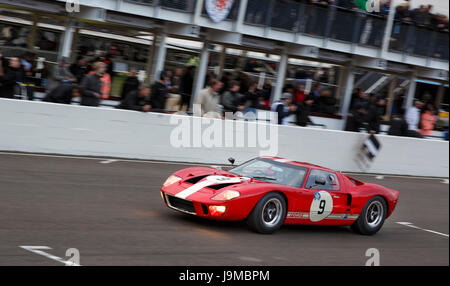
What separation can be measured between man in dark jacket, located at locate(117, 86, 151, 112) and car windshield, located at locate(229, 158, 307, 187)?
4.93 meters

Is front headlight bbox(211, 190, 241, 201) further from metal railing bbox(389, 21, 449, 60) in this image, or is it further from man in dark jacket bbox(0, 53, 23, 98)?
metal railing bbox(389, 21, 449, 60)

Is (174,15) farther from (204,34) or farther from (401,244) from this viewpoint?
→ (401,244)

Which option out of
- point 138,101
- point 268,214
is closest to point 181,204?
point 268,214

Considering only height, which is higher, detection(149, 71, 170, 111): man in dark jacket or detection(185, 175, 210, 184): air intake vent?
detection(149, 71, 170, 111): man in dark jacket

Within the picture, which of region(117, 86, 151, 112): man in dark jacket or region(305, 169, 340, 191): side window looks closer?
region(305, 169, 340, 191): side window

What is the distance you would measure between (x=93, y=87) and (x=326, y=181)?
5962 mm

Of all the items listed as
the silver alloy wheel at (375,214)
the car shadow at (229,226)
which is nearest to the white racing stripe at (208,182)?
the car shadow at (229,226)

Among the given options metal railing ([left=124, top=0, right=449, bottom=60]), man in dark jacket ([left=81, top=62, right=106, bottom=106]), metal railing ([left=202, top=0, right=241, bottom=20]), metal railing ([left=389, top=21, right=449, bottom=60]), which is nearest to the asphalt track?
man in dark jacket ([left=81, top=62, right=106, bottom=106])

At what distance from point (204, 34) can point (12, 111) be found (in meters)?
11.5

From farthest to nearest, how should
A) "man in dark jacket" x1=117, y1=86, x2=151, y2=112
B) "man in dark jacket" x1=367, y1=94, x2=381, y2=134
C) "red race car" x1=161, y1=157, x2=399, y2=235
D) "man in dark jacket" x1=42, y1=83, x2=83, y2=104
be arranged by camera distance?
"man in dark jacket" x1=367, y1=94, x2=381, y2=134 → "man in dark jacket" x1=117, y1=86, x2=151, y2=112 → "man in dark jacket" x1=42, y1=83, x2=83, y2=104 → "red race car" x1=161, y1=157, x2=399, y2=235

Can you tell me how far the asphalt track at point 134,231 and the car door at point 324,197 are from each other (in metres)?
0.34

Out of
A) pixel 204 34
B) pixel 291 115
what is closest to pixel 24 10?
pixel 204 34

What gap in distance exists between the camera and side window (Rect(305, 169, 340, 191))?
1008 cm

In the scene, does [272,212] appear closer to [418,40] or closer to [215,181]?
[215,181]
